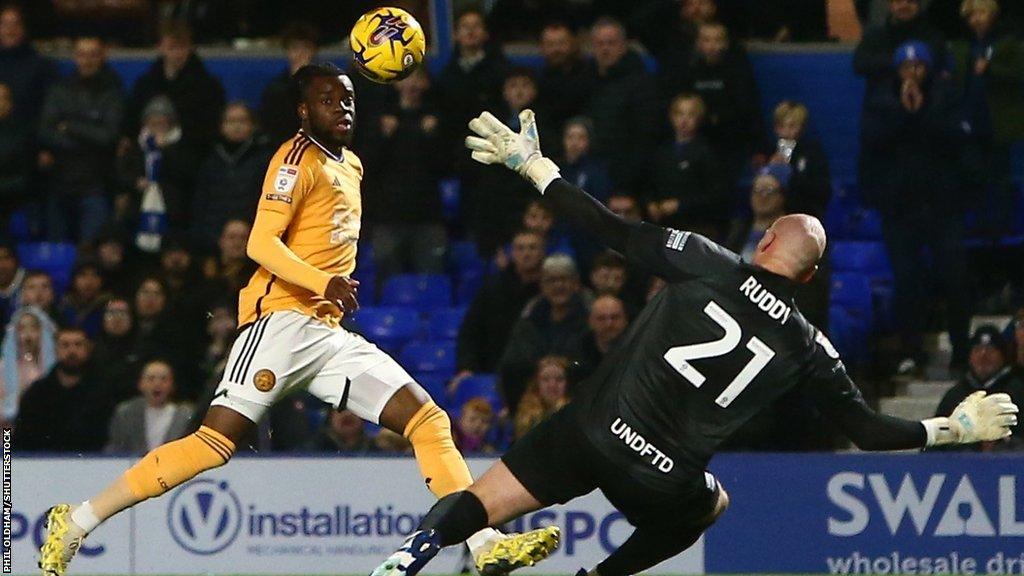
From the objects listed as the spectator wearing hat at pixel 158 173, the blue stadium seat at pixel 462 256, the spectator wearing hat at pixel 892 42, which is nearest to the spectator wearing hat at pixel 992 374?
the spectator wearing hat at pixel 892 42

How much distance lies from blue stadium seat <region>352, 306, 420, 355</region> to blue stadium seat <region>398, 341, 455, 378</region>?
12 centimetres

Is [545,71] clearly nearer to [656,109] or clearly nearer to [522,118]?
[656,109]

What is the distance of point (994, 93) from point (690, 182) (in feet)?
6.80

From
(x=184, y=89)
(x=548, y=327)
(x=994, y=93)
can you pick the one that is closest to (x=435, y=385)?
(x=548, y=327)

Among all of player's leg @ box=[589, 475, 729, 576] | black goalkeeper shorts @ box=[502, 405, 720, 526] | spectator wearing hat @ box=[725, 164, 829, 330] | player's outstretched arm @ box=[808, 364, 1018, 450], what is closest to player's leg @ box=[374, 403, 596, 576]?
black goalkeeper shorts @ box=[502, 405, 720, 526]

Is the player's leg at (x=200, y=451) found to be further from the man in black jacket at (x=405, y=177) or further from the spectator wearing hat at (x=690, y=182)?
the man in black jacket at (x=405, y=177)

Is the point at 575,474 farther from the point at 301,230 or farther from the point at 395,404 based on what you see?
the point at 301,230

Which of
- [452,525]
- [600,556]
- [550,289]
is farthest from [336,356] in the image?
[550,289]

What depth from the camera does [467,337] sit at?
12109 millimetres

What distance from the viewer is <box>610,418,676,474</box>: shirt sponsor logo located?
6.79 meters

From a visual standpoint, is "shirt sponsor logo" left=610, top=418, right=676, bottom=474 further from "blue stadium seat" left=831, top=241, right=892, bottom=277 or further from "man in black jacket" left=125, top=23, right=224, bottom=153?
"man in black jacket" left=125, top=23, right=224, bottom=153

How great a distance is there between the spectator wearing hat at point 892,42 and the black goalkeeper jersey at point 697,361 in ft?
18.9

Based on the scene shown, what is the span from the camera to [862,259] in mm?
12727

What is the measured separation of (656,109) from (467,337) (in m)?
1.91
